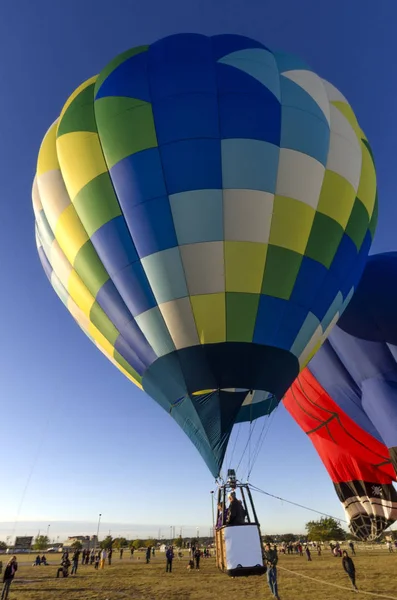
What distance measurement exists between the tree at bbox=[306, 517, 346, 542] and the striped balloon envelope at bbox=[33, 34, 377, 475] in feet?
217

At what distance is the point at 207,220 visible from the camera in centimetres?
650

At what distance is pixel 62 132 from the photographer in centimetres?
768

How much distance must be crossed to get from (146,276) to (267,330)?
220 cm

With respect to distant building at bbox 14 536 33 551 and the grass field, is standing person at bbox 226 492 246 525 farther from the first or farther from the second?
distant building at bbox 14 536 33 551

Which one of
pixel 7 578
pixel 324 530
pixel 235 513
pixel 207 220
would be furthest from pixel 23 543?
pixel 207 220

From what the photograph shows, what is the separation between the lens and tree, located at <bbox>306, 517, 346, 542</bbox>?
61938 mm

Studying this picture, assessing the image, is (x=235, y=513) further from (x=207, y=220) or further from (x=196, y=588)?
(x=196, y=588)

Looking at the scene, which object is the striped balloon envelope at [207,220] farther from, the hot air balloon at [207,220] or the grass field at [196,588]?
the grass field at [196,588]

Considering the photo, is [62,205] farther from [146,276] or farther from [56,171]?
[146,276]

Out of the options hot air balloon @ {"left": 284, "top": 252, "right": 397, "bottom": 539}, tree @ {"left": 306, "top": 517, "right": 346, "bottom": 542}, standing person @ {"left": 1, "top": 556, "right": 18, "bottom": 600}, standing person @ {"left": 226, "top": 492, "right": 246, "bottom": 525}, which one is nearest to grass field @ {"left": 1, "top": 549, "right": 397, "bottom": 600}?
standing person @ {"left": 1, "top": 556, "right": 18, "bottom": 600}

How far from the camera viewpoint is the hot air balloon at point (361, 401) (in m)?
9.66

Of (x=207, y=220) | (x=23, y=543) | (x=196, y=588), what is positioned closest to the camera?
(x=207, y=220)

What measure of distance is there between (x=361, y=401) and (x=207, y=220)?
7.11 m

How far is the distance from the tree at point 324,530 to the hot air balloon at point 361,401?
57.5m
